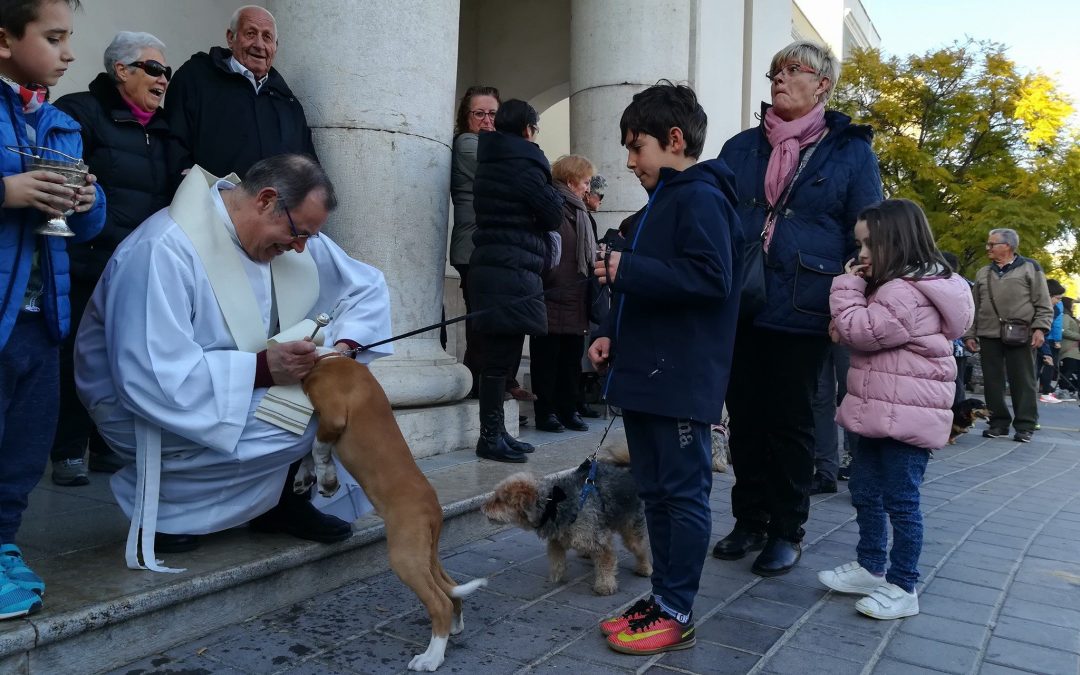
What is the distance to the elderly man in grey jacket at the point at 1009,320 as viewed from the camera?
984 centimetres

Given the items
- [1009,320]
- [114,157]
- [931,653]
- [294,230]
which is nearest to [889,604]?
[931,653]

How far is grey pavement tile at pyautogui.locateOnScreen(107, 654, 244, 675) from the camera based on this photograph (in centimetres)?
286

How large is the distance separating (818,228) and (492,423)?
2.50 metres

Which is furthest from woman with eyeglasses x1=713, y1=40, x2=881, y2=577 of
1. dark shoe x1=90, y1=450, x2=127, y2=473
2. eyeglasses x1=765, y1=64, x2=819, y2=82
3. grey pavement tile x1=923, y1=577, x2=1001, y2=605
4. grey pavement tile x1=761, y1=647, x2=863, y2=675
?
dark shoe x1=90, y1=450, x2=127, y2=473

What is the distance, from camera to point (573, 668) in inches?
118

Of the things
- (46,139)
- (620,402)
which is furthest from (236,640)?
(46,139)

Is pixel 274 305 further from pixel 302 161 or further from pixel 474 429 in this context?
pixel 474 429

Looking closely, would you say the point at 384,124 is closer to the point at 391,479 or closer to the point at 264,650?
the point at 391,479

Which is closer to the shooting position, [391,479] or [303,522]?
[391,479]

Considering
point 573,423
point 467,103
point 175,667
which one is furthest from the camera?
point 573,423

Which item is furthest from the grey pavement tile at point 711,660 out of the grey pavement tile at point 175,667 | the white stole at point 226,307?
the white stole at point 226,307

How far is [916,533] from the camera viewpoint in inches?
142

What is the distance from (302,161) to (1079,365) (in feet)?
66.3

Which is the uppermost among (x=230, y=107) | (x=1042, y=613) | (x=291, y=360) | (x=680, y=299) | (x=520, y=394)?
(x=230, y=107)
